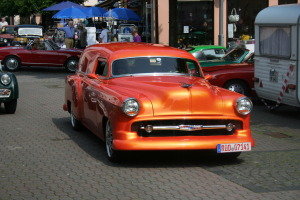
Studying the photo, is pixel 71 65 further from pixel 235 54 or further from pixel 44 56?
pixel 235 54

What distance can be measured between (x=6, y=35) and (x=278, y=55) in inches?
1186

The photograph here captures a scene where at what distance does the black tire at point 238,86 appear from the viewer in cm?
1670

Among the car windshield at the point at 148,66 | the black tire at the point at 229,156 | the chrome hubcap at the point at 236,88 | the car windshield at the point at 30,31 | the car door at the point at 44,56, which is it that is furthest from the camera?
the car windshield at the point at 30,31

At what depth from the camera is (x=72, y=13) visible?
3438cm

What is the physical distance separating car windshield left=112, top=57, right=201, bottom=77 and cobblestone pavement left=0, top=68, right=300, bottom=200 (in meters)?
1.23

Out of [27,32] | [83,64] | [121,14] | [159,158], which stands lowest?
[159,158]

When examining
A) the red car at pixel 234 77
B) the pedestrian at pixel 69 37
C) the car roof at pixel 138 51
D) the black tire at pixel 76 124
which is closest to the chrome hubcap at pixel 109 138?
the car roof at pixel 138 51

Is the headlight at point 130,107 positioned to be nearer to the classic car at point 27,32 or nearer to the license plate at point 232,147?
the license plate at point 232,147

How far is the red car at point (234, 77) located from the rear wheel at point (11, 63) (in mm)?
12163

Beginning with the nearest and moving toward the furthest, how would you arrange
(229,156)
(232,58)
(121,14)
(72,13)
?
(229,156), (232,58), (121,14), (72,13)

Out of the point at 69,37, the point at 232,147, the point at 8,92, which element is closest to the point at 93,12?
the point at 69,37

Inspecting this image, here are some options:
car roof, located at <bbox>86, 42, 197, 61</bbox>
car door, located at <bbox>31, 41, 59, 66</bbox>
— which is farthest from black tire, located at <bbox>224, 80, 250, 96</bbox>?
car door, located at <bbox>31, 41, 59, 66</bbox>

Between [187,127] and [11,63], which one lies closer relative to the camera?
[187,127]

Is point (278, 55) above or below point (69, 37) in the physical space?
above
